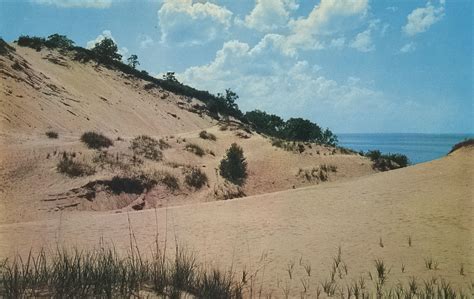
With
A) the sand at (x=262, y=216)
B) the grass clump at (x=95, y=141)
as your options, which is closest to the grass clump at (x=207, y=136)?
the sand at (x=262, y=216)

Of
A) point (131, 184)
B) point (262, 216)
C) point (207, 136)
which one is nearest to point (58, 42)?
point (207, 136)

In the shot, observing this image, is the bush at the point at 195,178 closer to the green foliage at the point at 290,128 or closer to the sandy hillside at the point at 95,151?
the sandy hillside at the point at 95,151

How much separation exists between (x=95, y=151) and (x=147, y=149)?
4129 mm

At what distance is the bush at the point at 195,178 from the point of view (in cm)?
2380

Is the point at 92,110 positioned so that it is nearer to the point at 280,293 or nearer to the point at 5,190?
the point at 5,190

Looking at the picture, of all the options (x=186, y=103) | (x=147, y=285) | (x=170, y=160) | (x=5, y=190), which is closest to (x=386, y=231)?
(x=147, y=285)

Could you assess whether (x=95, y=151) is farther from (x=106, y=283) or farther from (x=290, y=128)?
(x=290, y=128)


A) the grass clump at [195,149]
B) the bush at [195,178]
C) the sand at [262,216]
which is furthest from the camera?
the grass clump at [195,149]

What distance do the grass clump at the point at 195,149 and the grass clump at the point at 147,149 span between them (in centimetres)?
217

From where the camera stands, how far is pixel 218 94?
7431 centimetres

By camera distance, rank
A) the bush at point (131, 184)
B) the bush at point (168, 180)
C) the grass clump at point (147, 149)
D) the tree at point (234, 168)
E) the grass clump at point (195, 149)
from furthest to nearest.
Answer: the grass clump at point (195, 149) → the tree at point (234, 168) → the grass clump at point (147, 149) → the bush at point (168, 180) → the bush at point (131, 184)

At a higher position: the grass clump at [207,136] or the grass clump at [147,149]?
the grass clump at [207,136]

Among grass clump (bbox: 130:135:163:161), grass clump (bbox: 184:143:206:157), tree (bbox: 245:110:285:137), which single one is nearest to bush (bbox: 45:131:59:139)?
grass clump (bbox: 130:135:163:161)

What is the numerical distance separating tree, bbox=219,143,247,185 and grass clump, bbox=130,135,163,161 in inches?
154
